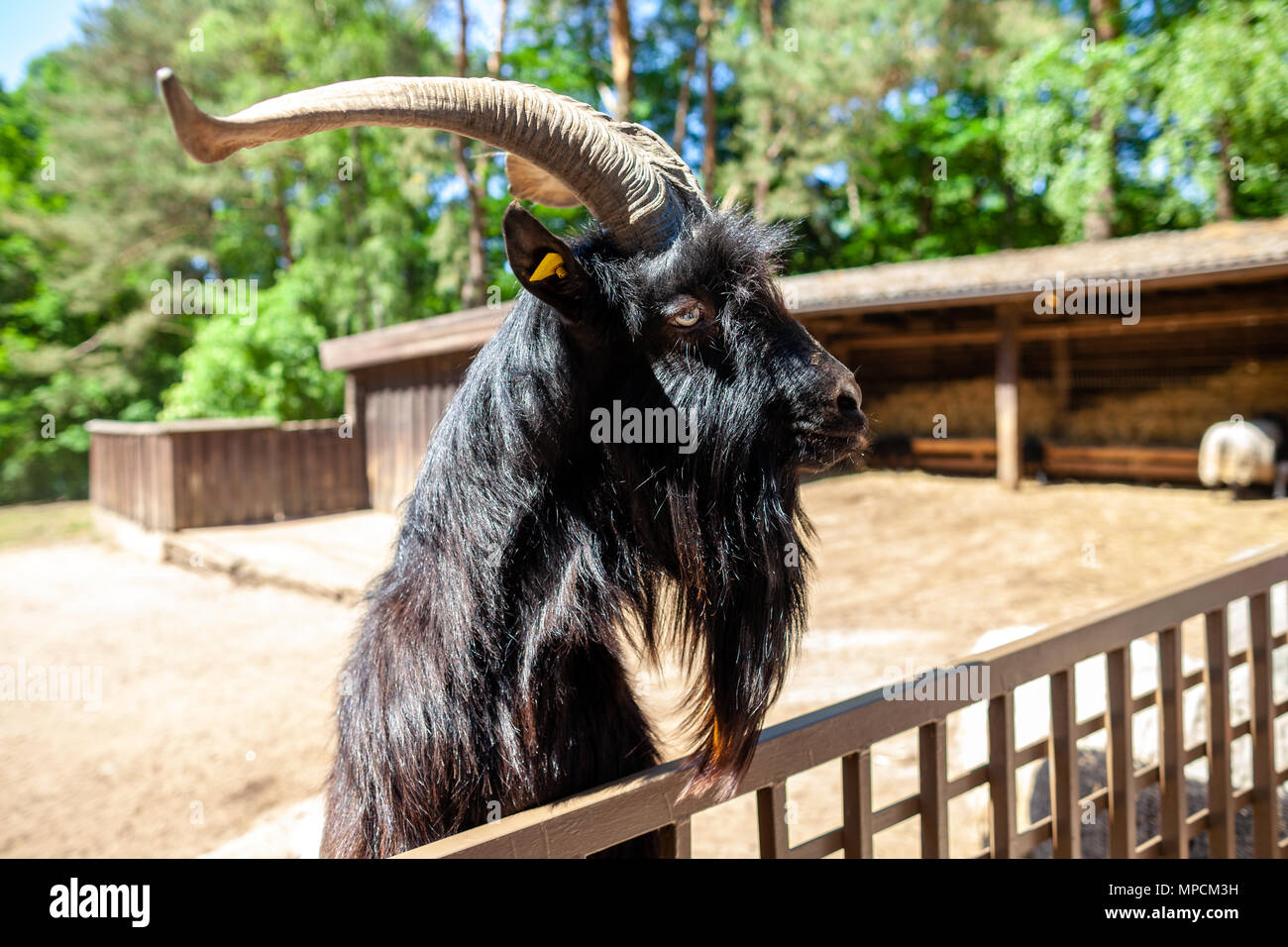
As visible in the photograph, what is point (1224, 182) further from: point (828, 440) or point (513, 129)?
point (513, 129)

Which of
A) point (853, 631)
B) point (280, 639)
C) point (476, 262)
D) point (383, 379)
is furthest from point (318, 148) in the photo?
point (853, 631)

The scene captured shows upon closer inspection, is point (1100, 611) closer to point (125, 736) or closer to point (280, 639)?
point (125, 736)

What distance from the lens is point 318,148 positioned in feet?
57.3

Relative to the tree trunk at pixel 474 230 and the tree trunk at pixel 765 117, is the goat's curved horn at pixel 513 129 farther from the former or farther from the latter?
the tree trunk at pixel 765 117

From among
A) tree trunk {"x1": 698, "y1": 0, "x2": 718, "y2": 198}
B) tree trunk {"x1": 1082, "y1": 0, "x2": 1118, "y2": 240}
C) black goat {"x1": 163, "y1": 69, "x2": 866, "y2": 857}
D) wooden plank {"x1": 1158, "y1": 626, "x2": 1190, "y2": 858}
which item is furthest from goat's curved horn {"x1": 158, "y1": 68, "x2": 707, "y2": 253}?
tree trunk {"x1": 1082, "y1": 0, "x2": 1118, "y2": 240}

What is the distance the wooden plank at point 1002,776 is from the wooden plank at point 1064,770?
148 millimetres

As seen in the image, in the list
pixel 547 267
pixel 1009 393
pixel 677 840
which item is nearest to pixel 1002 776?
pixel 677 840

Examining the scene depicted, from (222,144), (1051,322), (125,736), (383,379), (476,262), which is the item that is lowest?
(125,736)

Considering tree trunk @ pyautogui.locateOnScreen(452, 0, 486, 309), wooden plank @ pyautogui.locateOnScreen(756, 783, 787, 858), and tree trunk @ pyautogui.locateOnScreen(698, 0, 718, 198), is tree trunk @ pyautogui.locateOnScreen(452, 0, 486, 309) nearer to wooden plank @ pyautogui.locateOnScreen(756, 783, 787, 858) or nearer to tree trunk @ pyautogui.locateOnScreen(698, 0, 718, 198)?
tree trunk @ pyautogui.locateOnScreen(698, 0, 718, 198)

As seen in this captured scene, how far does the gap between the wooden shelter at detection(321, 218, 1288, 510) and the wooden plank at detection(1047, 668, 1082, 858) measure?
761 cm

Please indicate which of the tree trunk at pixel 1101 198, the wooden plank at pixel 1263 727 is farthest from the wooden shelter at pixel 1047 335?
the wooden plank at pixel 1263 727

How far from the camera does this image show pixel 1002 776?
6.07 ft

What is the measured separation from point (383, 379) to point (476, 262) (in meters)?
4.66

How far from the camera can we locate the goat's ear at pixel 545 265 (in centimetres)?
124
